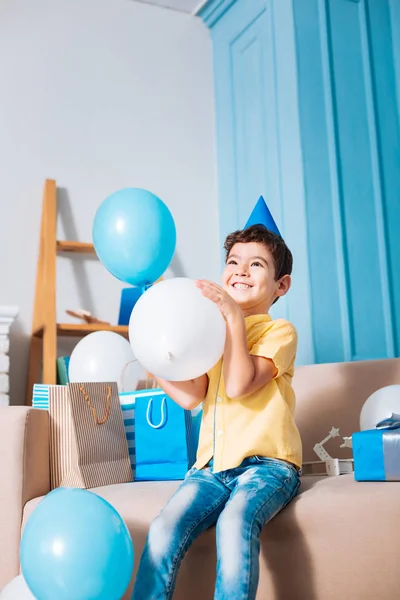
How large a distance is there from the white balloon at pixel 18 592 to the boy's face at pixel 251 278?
2.22 feet

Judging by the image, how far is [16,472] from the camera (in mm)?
1591

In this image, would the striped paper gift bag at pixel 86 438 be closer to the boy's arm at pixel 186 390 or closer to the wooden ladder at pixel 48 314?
the boy's arm at pixel 186 390

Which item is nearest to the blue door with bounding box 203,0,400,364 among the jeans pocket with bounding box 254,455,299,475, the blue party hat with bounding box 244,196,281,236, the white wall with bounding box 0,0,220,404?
the white wall with bounding box 0,0,220,404

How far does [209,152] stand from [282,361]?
2.11 metres

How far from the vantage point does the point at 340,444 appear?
68.2 inches

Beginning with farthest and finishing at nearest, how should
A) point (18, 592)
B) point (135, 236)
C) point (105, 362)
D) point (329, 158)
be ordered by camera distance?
point (329, 158), point (105, 362), point (135, 236), point (18, 592)

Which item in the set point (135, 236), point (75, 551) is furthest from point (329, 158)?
point (75, 551)

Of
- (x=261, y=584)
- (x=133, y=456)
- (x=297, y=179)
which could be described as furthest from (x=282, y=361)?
(x=297, y=179)

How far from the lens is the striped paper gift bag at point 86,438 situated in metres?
1.67

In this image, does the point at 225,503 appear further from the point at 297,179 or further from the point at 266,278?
the point at 297,179

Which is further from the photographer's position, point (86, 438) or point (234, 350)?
point (86, 438)

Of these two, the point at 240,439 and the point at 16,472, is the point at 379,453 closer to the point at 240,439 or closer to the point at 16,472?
the point at 240,439

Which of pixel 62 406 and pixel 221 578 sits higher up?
pixel 62 406

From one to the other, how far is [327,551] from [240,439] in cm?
27
